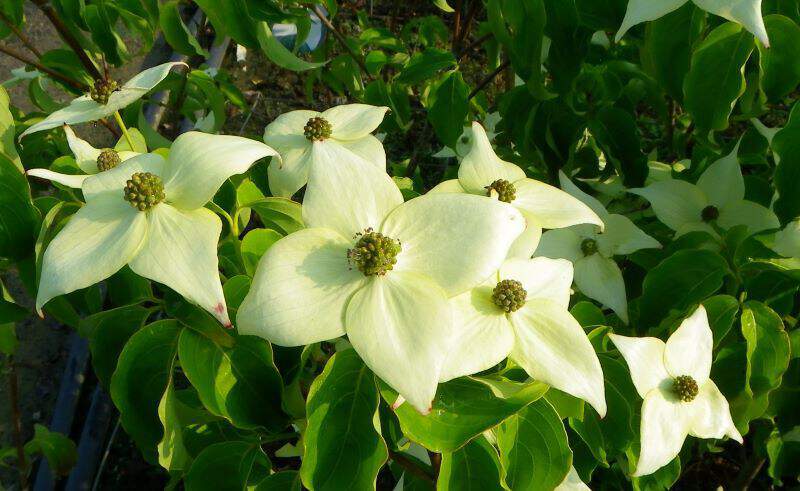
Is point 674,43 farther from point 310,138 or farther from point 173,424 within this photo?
point 173,424

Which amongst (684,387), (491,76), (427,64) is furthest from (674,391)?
(491,76)

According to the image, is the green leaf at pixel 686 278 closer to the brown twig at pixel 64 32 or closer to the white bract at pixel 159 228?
the white bract at pixel 159 228

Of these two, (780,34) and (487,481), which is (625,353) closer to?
(487,481)

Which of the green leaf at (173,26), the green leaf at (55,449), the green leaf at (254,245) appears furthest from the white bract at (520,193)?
the green leaf at (55,449)

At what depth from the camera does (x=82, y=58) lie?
4.22 ft

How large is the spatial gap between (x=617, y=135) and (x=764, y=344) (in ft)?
1.54

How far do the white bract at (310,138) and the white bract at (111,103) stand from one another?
19 cm

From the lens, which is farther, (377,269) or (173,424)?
(173,424)

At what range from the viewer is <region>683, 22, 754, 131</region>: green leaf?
90 centimetres

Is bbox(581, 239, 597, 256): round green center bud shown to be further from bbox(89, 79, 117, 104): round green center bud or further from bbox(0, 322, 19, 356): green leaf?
bbox(0, 322, 19, 356): green leaf

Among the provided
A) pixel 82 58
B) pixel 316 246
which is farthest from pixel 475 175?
pixel 82 58

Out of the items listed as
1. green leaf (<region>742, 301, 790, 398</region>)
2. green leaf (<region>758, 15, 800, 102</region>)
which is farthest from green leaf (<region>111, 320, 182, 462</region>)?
green leaf (<region>758, 15, 800, 102</region>)

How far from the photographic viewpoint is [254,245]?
0.83 meters

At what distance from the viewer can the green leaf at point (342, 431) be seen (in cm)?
70
